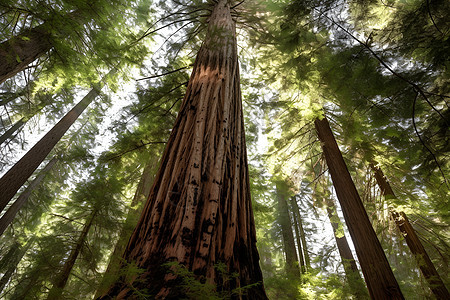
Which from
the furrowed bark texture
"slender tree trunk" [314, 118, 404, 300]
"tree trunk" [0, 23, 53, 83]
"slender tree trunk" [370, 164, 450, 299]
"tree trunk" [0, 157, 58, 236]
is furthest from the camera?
"tree trunk" [0, 157, 58, 236]

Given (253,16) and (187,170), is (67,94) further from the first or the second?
(187,170)

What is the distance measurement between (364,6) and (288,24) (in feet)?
8.06

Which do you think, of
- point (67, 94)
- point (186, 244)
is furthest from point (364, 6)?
point (67, 94)

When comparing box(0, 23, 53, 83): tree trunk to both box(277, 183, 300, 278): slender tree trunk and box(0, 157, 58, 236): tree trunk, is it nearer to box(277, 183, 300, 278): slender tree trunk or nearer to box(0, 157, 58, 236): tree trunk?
box(0, 157, 58, 236): tree trunk

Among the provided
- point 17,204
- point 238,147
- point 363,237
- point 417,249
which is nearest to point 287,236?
point 417,249

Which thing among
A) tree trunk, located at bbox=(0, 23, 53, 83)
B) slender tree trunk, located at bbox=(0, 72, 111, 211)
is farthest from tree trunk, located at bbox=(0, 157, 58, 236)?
tree trunk, located at bbox=(0, 23, 53, 83)

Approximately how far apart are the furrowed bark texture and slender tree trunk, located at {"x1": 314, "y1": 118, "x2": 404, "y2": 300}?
3320 mm

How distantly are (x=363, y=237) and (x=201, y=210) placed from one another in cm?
390

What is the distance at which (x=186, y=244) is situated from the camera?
130 centimetres

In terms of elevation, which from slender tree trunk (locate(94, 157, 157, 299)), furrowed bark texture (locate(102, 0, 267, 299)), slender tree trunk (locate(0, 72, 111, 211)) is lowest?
furrowed bark texture (locate(102, 0, 267, 299))

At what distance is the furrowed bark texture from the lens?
4.01 ft

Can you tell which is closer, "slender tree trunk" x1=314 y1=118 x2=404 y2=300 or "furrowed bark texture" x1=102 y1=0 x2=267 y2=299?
"furrowed bark texture" x1=102 y1=0 x2=267 y2=299

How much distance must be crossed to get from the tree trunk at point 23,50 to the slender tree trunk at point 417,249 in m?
8.69

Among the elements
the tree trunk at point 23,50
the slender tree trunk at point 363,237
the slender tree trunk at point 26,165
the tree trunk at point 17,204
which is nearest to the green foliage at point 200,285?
the slender tree trunk at point 363,237
